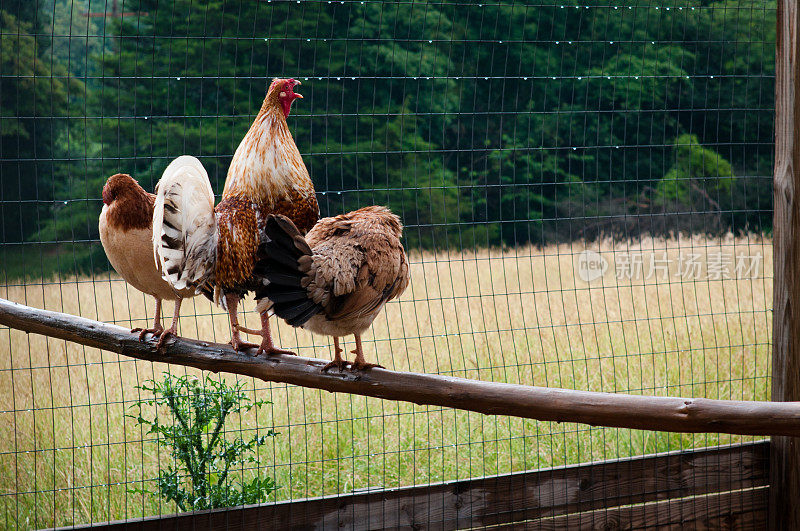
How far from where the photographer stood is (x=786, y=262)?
284 centimetres

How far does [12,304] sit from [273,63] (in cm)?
426

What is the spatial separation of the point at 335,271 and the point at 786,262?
6.82 ft

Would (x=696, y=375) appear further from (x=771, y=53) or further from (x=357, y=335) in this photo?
(x=771, y=53)

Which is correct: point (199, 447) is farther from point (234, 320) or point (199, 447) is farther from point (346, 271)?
point (346, 271)

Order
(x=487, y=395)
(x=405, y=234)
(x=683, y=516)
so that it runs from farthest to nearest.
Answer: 1. (x=405, y=234)
2. (x=683, y=516)
3. (x=487, y=395)

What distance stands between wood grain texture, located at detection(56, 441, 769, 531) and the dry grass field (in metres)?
0.24

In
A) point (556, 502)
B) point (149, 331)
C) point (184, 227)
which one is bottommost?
point (556, 502)

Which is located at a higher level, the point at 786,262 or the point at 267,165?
the point at 267,165

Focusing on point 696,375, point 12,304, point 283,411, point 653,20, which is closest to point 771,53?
point 653,20

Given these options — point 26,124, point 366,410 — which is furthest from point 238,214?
point 26,124

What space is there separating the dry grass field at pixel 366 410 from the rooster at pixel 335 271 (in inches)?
42.6

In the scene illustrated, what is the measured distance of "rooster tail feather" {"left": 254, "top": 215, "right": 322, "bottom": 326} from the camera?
1627mm

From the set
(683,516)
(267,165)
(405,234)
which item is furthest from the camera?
(405,234)

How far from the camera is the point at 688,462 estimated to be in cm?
310
